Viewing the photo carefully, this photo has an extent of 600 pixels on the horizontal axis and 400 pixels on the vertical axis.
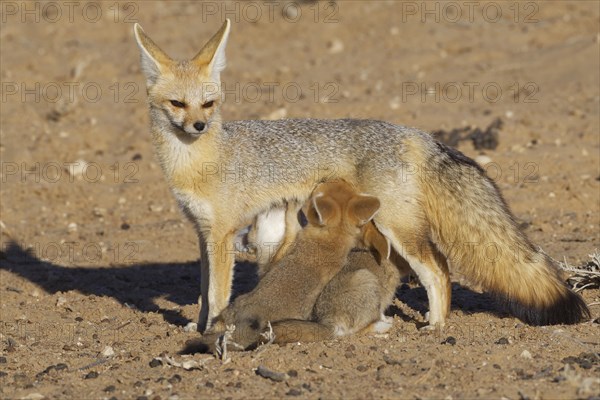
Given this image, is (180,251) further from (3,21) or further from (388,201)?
(3,21)

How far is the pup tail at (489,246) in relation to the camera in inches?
291

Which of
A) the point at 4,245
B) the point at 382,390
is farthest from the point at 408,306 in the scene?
the point at 4,245

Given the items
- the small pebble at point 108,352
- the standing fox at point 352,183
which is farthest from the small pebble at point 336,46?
the small pebble at point 108,352

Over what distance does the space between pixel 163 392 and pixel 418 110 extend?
30.8 feet

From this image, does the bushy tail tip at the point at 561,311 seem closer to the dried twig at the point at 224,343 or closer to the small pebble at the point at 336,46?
the dried twig at the point at 224,343

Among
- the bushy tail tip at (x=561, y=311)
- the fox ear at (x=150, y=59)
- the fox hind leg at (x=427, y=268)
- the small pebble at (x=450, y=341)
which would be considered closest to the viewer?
the small pebble at (x=450, y=341)

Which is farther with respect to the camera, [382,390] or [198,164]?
[198,164]

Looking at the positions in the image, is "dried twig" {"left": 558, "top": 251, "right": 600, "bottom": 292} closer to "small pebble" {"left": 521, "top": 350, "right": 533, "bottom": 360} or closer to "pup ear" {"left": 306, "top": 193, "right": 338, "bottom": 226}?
"small pebble" {"left": 521, "top": 350, "right": 533, "bottom": 360}

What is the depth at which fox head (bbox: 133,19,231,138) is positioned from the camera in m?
7.75

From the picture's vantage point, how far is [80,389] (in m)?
6.16

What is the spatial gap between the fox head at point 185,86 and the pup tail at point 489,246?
1.91 m

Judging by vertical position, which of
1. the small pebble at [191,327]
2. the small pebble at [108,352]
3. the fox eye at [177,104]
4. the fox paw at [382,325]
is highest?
the fox eye at [177,104]

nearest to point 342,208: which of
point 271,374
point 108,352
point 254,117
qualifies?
point 271,374

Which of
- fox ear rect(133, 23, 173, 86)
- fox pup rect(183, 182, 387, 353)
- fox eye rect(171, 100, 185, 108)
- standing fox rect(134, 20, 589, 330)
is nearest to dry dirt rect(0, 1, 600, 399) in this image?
fox pup rect(183, 182, 387, 353)
